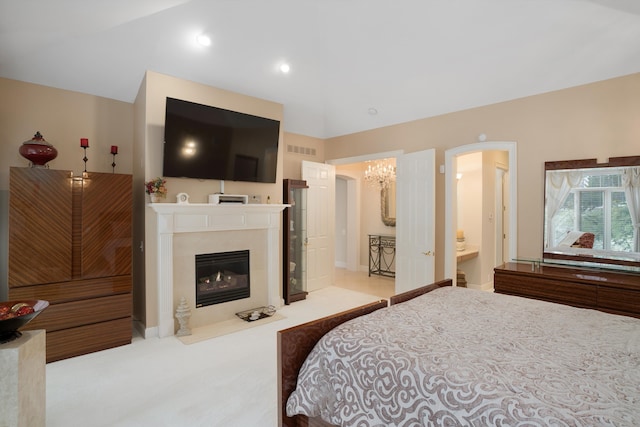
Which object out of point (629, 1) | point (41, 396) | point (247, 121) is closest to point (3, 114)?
point (247, 121)

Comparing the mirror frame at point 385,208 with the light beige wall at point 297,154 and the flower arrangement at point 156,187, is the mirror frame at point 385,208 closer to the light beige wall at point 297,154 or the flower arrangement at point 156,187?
the light beige wall at point 297,154

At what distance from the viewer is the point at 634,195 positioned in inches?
123

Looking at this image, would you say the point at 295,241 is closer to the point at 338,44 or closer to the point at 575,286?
the point at 338,44

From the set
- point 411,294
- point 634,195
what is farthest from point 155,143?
point 634,195

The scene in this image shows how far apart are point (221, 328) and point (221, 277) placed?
66 cm

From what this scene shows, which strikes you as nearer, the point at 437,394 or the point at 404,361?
the point at 437,394

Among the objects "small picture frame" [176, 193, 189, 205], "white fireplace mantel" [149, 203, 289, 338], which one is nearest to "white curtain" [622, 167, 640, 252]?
"white fireplace mantel" [149, 203, 289, 338]

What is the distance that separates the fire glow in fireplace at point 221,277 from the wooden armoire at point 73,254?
0.80 m

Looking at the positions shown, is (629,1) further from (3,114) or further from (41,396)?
(3,114)

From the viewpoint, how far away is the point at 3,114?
3.38 m

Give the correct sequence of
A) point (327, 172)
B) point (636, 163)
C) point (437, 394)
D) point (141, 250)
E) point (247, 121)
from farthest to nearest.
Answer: point (327, 172), point (247, 121), point (141, 250), point (636, 163), point (437, 394)

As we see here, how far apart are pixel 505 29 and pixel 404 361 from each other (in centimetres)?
335

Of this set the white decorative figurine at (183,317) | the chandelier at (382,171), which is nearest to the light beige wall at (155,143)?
the white decorative figurine at (183,317)

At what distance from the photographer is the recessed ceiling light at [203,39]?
350 centimetres
